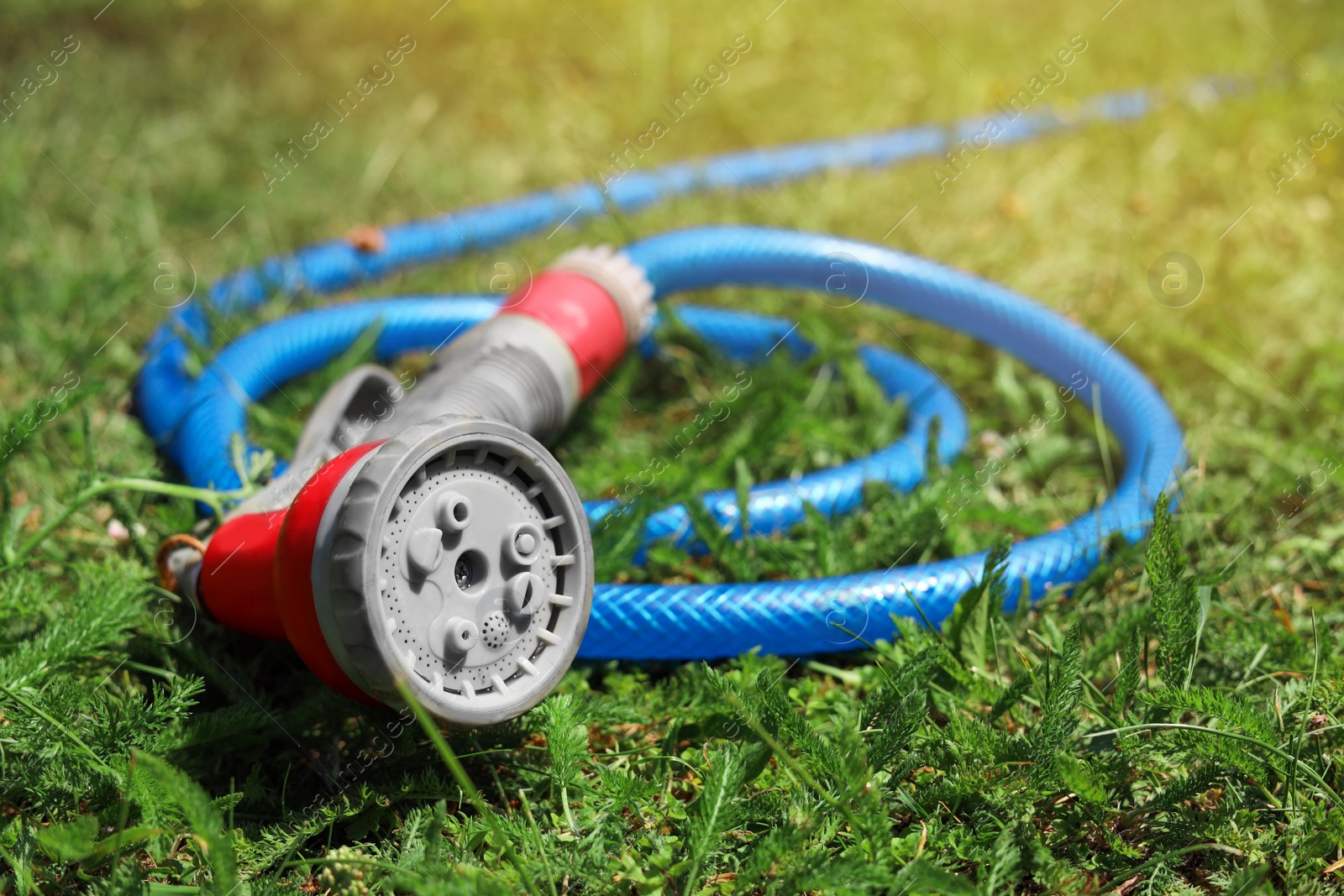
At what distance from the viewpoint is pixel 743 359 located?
9.89 feet

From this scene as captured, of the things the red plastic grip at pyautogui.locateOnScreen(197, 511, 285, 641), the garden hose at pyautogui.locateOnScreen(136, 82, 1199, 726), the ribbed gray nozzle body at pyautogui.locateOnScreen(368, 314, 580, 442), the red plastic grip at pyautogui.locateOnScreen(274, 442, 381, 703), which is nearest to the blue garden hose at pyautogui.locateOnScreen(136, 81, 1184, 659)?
the garden hose at pyautogui.locateOnScreen(136, 82, 1199, 726)

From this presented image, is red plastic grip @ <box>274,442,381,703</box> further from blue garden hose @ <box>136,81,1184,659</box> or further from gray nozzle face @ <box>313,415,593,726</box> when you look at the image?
blue garden hose @ <box>136,81,1184,659</box>

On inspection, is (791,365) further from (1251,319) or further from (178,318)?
(178,318)

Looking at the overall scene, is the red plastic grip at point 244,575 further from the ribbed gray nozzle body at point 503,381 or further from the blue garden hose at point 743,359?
the blue garden hose at point 743,359

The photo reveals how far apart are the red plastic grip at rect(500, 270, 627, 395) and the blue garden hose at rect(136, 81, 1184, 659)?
0.35 m

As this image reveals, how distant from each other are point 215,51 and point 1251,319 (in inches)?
176

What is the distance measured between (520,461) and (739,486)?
2.40 ft

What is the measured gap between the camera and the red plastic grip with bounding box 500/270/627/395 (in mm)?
2412

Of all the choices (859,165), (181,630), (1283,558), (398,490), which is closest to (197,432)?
(181,630)

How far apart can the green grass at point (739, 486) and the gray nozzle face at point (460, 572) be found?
0.48 feet

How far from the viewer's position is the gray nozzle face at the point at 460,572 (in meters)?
1.45

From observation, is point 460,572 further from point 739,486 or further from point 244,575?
point 739,486

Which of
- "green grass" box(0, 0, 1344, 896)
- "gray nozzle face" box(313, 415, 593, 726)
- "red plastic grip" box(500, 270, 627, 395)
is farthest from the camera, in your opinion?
"red plastic grip" box(500, 270, 627, 395)

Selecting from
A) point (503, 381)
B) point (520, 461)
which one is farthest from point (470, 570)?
point (503, 381)
